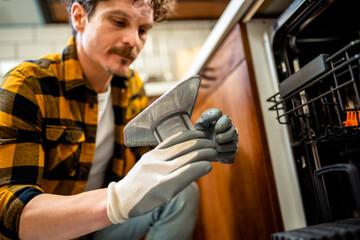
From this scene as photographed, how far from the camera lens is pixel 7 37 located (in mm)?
2303

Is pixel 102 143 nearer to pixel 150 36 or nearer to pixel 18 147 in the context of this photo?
pixel 18 147

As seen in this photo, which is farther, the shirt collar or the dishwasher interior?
the shirt collar

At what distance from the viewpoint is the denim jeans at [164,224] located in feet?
2.70

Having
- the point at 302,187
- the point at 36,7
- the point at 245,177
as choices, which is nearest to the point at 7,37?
the point at 36,7

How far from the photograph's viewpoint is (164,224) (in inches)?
33.4

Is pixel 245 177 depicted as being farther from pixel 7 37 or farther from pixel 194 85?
pixel 7 37

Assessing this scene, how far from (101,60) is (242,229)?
1.98ft

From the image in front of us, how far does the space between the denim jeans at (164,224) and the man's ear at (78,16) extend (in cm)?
57

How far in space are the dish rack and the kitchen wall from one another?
1.49 m

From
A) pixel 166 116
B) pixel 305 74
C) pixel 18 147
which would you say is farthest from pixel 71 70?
pixel 305 74

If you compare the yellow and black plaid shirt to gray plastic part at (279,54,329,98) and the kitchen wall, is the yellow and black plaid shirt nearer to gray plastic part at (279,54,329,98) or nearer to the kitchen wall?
gray plastic part at (279,54,329,98)

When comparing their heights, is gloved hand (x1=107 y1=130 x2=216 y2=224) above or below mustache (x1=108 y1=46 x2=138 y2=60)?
below

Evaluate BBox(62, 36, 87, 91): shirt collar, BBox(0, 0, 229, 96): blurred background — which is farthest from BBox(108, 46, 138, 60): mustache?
BBox(0, 0, 229, 96): blurred background

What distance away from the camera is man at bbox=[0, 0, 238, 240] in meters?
0.44
